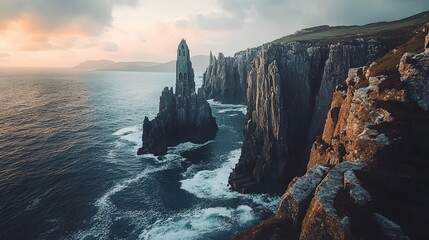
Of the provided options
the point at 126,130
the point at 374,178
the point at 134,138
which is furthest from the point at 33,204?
the point at 374,178

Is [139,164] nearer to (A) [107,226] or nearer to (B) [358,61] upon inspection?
(A) [107,226]

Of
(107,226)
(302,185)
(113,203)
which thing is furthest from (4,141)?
(302,185)

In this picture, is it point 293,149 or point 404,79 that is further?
point 293,149

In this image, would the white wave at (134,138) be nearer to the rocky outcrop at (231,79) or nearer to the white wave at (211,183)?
the white wave at (211,183)

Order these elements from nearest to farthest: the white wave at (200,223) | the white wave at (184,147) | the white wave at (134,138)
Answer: the white wave at (200,223) < the white wave at (184,147) < the white wave at (134,138)

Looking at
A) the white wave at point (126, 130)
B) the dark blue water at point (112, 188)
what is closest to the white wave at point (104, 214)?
the dark blue water at point (112, 188)

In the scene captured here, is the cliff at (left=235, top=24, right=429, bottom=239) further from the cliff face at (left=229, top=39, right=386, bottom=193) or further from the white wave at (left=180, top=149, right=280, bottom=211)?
the cliff face at (left=229, top=39, right=386, bottom=193)

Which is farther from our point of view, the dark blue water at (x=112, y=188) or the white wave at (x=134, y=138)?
the white wave at (x=134, y=138)
